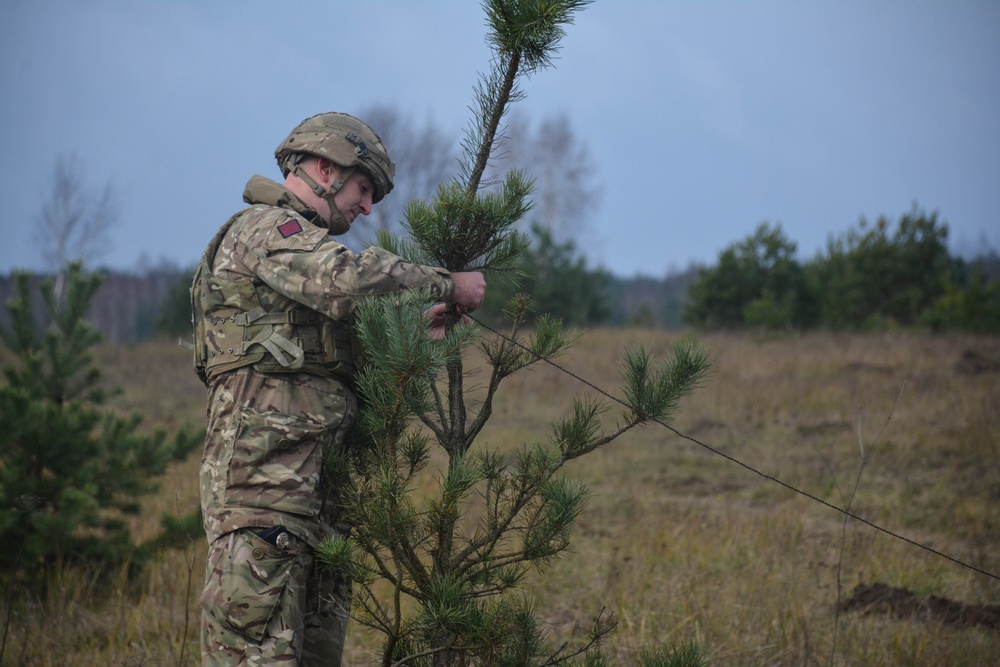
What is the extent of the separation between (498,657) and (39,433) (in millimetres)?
3685

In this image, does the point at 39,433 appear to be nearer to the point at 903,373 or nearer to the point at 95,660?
the point at 95,660

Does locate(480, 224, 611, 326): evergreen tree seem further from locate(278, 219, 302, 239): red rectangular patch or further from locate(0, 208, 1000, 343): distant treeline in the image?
locate(278, 219, 302, 239): red rectangular patch

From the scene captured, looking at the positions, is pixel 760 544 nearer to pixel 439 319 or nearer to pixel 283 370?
pixel 439 319

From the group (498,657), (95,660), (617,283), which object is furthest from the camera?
(617,283)

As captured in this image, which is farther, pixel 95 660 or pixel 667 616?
pixel 667 616

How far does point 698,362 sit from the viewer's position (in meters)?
2.35

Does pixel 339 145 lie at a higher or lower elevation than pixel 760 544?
higher

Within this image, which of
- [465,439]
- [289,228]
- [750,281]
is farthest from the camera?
[750,281]

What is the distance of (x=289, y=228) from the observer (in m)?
2.43

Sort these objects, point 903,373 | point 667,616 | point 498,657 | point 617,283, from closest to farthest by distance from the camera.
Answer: point 498,657
point 667,616
point 903,373
point 617,283

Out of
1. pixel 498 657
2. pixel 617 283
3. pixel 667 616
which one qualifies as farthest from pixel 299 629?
pixel 617 283

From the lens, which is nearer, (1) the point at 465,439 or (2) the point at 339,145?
(1) the point at 465,439

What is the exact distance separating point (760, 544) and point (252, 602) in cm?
386

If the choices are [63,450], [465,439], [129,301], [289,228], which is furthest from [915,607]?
[129,301]
